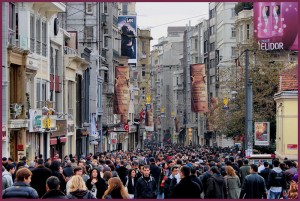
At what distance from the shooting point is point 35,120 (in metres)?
42.4

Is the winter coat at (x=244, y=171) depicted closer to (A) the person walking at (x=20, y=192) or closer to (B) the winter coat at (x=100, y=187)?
(B) the winter coat at (x=100, y=187)

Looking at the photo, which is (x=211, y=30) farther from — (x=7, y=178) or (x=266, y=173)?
(x=7, y=178)

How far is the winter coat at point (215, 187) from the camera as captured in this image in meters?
21.4

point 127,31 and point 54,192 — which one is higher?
point 127,31

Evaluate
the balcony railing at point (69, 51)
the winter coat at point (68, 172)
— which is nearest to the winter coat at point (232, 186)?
the winter coat at point (68, 172)

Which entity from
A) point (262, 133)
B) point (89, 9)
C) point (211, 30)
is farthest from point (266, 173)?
point (211, 30)

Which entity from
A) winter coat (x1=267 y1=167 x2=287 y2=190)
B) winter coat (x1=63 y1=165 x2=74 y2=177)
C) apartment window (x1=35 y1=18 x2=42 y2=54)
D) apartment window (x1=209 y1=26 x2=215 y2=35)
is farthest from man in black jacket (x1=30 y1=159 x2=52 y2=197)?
apartment window (x1=209 y1=26 x2=215 y2=35)

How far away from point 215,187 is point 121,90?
3728 centimetres

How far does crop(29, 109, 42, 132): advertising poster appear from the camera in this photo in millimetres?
41875

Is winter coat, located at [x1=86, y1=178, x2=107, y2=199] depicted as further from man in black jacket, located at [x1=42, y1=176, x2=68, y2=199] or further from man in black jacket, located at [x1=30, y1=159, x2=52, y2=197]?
man in black jacket, located at [x1=42, y1=176, x2=68, y2=199]

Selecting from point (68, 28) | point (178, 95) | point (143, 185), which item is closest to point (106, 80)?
point (68, 28)

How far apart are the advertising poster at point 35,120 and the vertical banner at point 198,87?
944 cm

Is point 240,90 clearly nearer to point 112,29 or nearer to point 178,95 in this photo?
point 112,29

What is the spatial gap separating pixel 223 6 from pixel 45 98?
64.9 meters
